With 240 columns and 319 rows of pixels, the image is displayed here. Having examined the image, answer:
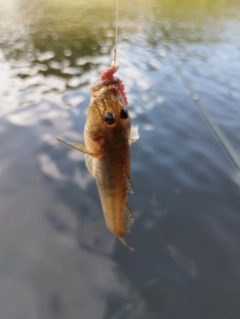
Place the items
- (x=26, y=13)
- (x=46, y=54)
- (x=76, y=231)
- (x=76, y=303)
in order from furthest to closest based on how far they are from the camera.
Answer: (x=26, y=13)
(x=46, y=54)
(x=76, y=231)
(x=76, y=303)

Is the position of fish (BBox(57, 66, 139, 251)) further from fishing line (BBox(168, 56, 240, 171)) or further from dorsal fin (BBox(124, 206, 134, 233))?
fishing line (BBox(168, 56, 240, 171))

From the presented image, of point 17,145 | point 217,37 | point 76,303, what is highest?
point 217,37

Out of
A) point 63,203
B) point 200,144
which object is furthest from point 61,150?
point 200,144

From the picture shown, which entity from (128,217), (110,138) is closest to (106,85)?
(110,138)

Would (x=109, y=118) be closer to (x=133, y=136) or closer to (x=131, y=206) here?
(x=133, y=136)

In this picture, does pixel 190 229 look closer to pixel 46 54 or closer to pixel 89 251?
pixel 89 251

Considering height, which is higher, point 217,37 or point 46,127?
point 217,37

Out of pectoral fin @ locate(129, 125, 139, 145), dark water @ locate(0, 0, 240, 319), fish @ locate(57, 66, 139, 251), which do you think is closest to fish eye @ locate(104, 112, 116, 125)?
fish @ locate(57, 66, 139, 251)
